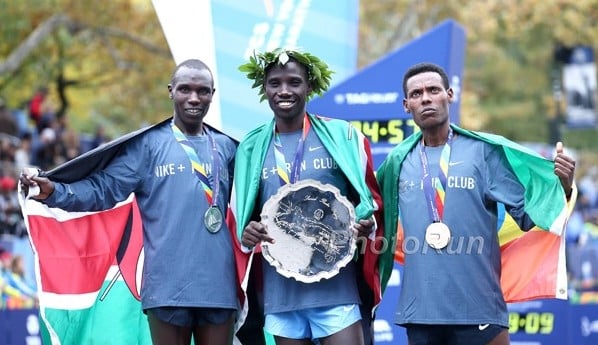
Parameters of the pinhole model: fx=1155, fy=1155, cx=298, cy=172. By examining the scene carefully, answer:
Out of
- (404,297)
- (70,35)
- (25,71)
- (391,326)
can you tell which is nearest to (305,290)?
(404,297)

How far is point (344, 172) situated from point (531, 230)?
121 cm

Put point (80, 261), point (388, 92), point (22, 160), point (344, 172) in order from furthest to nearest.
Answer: point (22, 160), point (388, 92), point (80, 261), point (344, 172)

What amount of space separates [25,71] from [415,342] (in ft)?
49.3

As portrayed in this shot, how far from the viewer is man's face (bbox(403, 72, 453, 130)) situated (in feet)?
21.5

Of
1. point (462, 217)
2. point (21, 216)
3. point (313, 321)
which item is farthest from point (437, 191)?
point (21, 216)

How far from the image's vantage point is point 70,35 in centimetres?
1894

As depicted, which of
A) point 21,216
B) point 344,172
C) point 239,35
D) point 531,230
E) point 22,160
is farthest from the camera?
point 22,160

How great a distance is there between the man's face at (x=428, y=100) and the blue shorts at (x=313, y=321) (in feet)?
3.72

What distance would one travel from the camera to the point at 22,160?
1791 centimetres

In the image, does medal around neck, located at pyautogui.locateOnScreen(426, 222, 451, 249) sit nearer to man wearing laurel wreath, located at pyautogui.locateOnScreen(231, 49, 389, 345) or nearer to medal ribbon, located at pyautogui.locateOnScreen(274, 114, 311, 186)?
man wearing laurel wreath, located at pyautogui.locateOnScreen(231, 49, 389, 345)

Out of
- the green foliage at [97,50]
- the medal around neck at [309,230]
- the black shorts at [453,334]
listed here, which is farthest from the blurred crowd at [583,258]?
the medal around neck at [309,230]

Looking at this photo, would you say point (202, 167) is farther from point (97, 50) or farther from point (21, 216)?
point (97, 50)

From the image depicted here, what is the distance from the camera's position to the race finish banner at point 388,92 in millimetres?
9273

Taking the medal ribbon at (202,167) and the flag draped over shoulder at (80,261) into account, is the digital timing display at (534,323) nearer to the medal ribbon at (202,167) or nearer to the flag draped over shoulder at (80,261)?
the flag draped over shoulder at (80,261)
